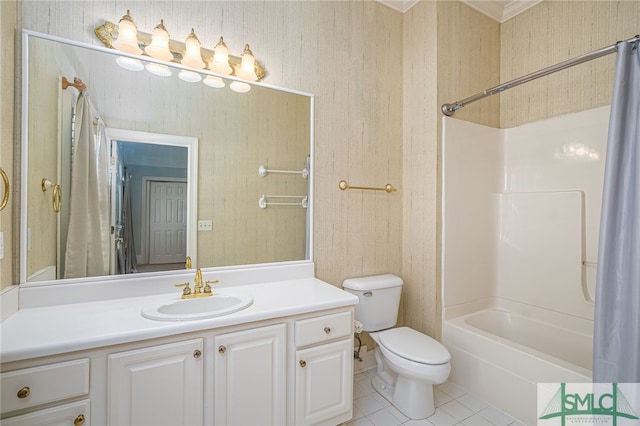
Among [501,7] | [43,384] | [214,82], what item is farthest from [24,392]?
[501,7]

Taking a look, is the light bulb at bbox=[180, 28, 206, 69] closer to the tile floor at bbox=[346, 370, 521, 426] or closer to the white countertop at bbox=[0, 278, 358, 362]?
the white countertop at bbox=[0, 278, 358, 362]

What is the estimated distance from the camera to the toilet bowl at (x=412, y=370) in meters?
Answer: 1.69

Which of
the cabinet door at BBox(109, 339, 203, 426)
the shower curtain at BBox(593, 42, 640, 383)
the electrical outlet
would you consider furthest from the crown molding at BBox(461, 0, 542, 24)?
the cabinet door at BBox(109, 339, 203, 426)

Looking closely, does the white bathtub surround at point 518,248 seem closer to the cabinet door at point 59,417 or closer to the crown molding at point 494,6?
the crown molding at point 494,6

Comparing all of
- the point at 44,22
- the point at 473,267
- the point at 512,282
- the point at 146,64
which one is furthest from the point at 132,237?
the point at 512,282

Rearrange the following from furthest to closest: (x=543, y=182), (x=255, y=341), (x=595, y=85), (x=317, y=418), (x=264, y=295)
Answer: (x=543, y=182) → (x=595, y=85) → (x=264, y=295) → (x=317, y=418) → (x=255, y=341)

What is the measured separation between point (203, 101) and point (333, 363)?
1.62 meters

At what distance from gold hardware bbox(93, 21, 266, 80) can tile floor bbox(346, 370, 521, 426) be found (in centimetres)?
216

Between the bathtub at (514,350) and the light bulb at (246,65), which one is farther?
the light bulb at (246,65)

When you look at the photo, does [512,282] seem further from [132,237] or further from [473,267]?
[132,237]

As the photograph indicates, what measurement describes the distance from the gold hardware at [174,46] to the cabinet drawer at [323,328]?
148 cm

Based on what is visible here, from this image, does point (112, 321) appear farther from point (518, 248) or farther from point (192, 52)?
point (518, 248)

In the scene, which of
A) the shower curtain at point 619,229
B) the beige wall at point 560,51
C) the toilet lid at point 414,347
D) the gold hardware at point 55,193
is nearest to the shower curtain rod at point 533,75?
the shower curtain at point 619,229

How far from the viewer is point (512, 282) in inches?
97.5
